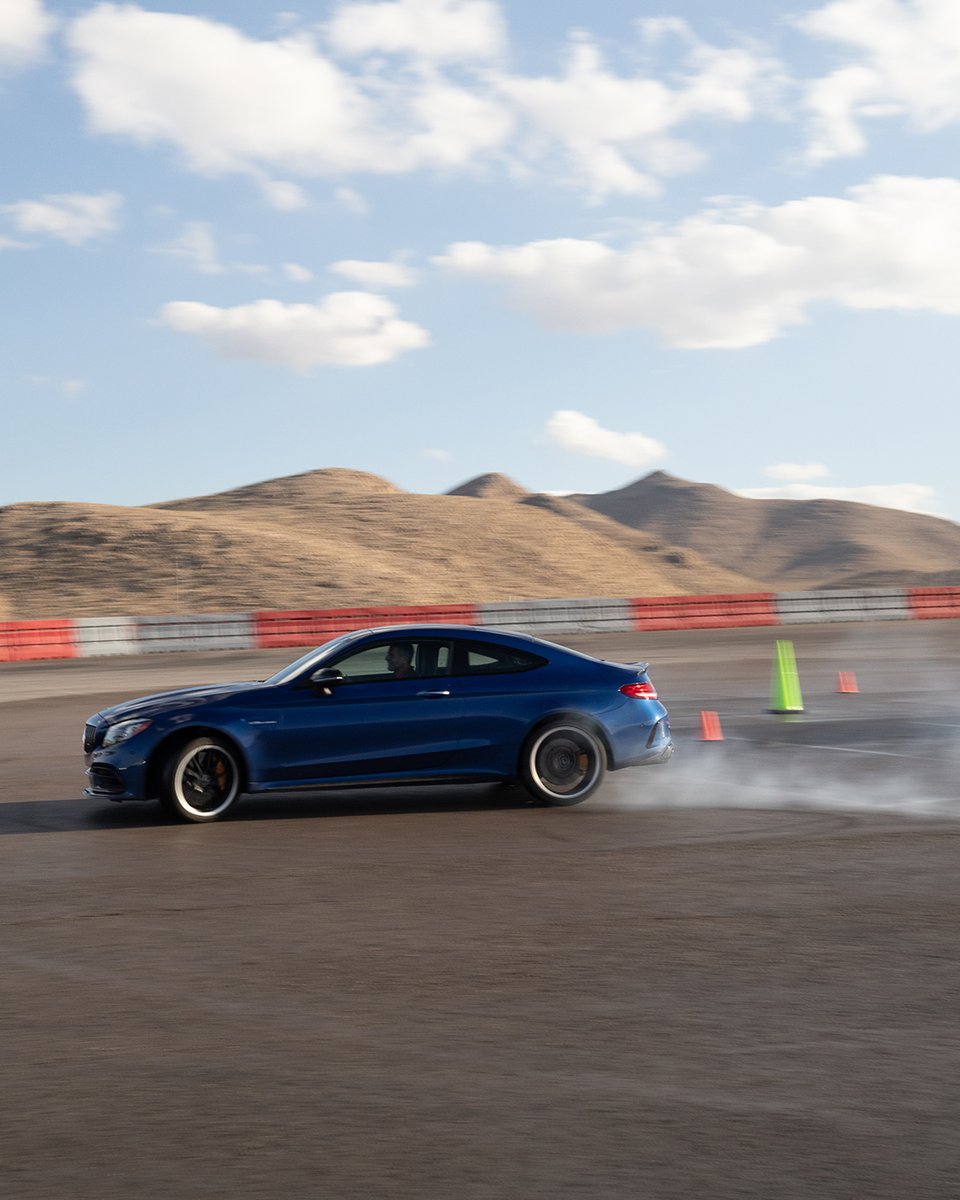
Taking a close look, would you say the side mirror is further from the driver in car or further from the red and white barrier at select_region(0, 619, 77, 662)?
the red and white barrier at select_region(0, 619, 77, 662)

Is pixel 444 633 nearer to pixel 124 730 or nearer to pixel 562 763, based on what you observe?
pixel 562 763

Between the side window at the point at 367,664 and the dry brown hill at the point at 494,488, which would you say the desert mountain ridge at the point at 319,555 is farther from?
the side window at the point at 367,664

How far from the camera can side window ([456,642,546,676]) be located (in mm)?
10688

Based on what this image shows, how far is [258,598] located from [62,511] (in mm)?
16871

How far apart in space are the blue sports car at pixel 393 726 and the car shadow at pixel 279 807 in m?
0.24

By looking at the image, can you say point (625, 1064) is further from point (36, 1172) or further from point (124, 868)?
point (124, 868)

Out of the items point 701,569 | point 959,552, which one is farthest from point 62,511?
point 959,552

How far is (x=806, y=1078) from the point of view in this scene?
4.61m

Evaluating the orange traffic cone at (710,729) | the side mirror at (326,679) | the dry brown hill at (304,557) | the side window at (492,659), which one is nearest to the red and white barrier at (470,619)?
the orange traffic cone at (710,729)

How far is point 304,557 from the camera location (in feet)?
204

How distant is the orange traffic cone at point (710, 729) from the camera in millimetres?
14677

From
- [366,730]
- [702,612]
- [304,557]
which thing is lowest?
[366,730]

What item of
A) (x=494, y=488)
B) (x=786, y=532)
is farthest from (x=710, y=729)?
(x=786, y=532)

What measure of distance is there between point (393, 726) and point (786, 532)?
138m
